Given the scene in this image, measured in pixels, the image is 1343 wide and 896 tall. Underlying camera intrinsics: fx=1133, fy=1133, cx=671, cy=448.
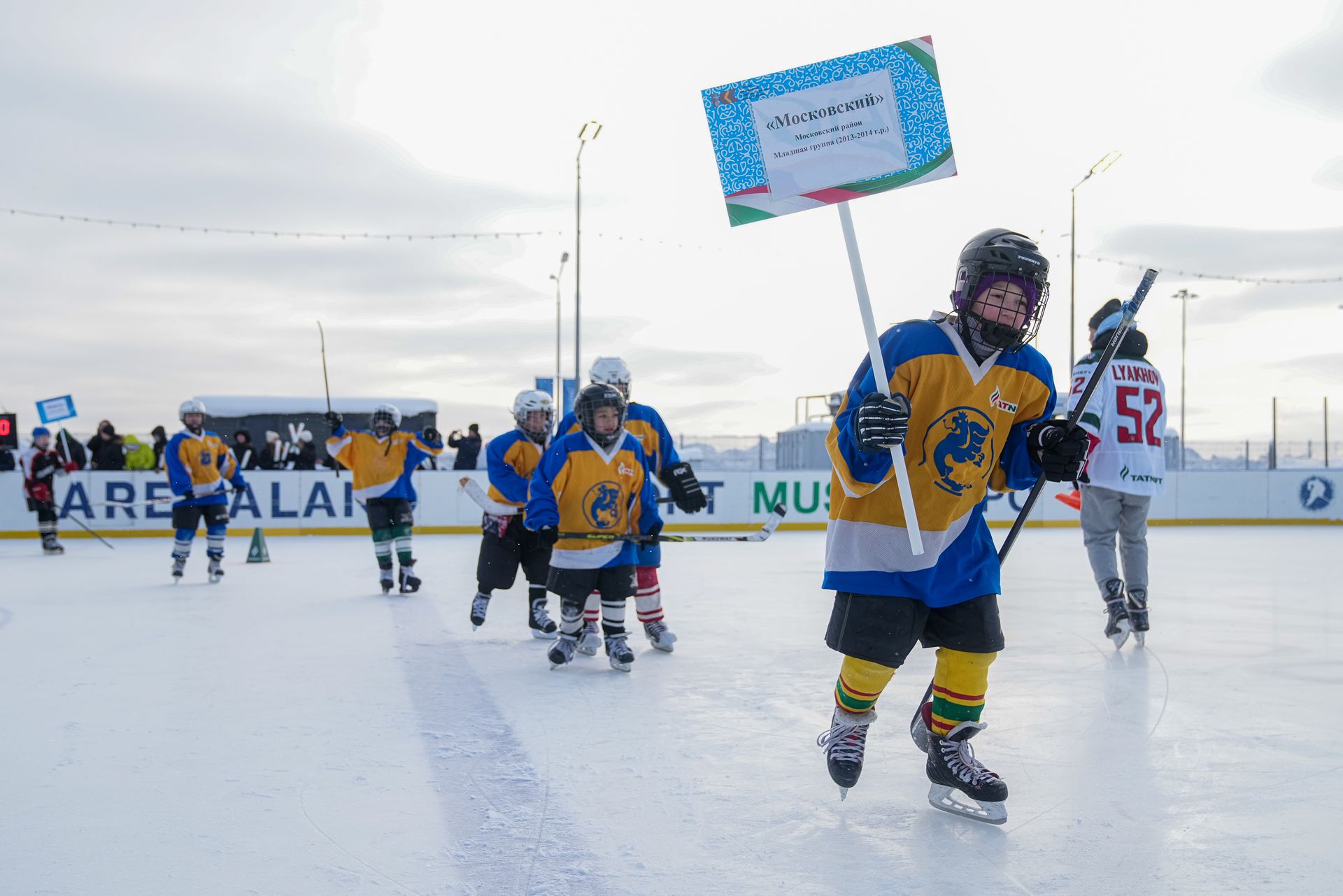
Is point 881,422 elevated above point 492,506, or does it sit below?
above

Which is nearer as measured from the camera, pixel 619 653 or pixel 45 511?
pixel 619 653

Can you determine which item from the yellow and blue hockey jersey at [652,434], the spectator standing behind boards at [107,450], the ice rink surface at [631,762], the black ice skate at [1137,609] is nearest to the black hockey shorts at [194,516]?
the ice rink surface at [631,762]

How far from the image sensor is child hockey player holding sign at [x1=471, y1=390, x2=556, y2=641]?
252 inches

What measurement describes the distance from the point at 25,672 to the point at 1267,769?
4847 millimetres

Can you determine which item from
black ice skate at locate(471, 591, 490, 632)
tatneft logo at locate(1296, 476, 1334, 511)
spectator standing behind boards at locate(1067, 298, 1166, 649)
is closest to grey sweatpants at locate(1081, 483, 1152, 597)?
spectator standing behind boards at locate(1067, 298, 1166, 649)

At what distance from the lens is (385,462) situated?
8344 mm

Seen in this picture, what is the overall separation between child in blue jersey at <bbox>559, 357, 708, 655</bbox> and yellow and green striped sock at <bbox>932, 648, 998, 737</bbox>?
2396 mm

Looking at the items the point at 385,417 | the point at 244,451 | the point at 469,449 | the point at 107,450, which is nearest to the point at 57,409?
the point at 107,450

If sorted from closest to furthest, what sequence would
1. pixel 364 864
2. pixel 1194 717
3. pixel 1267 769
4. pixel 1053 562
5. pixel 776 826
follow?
1. pixel 364 864
2. pixel 776 826
3. pixel 1267 769
4. pixel 1194 717
5. pixel 1053 562

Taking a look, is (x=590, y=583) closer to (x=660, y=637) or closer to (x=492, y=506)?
(x=660, y=637)

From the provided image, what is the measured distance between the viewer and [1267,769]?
3.23m

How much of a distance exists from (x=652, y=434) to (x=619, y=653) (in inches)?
48.1

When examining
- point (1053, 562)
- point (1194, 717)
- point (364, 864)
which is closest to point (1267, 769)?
point (1194, 717)

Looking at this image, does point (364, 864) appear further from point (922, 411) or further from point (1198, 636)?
point (1198, 636)
